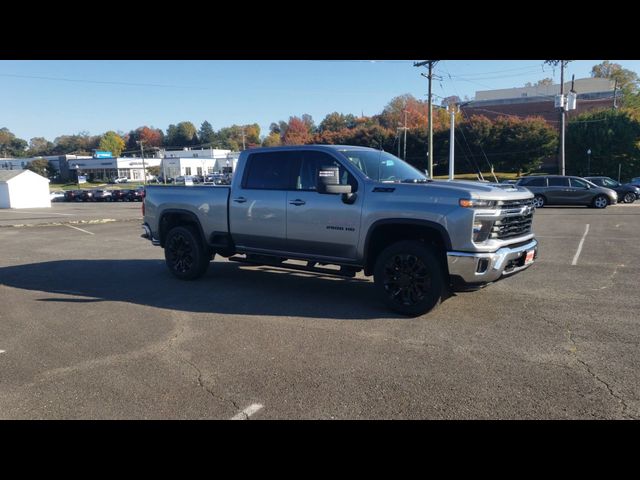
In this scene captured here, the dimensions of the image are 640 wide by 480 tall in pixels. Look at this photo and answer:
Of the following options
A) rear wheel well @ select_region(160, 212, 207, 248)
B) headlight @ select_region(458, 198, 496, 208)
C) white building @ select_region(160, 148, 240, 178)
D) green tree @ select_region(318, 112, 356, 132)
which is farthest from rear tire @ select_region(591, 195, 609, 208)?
white building @ select_region(160, 148, 240, 178)

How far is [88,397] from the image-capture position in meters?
3.87

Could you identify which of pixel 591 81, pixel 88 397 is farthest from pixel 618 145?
pixel 88 397

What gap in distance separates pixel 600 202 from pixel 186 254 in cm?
2199

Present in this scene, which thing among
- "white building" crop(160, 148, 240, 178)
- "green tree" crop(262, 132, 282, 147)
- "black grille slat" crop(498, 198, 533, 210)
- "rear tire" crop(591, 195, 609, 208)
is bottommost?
"rear tire" crop(591, 195, 609, 208)

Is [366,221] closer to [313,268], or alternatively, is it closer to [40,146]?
[313,268]

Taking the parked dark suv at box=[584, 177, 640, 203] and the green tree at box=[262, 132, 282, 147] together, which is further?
the green tree at box=[262, 132, 282, 147]

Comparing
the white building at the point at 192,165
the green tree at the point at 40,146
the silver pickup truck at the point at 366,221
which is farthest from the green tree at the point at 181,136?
the silver pickup truck at the point at 366,221

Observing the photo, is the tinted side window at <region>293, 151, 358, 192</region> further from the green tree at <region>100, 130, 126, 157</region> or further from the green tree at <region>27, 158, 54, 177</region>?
the green tree at <region>100, 130, 126, 157</region>

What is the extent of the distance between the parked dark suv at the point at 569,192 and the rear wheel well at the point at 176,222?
64.3 ft

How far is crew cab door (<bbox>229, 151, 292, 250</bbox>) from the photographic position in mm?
6980

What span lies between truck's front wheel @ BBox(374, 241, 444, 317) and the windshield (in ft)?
3.57

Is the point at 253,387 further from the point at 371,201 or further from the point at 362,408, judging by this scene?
the point at 371,201

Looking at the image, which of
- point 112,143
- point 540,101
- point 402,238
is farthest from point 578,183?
point 112,143

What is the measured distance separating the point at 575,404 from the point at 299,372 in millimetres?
2217
